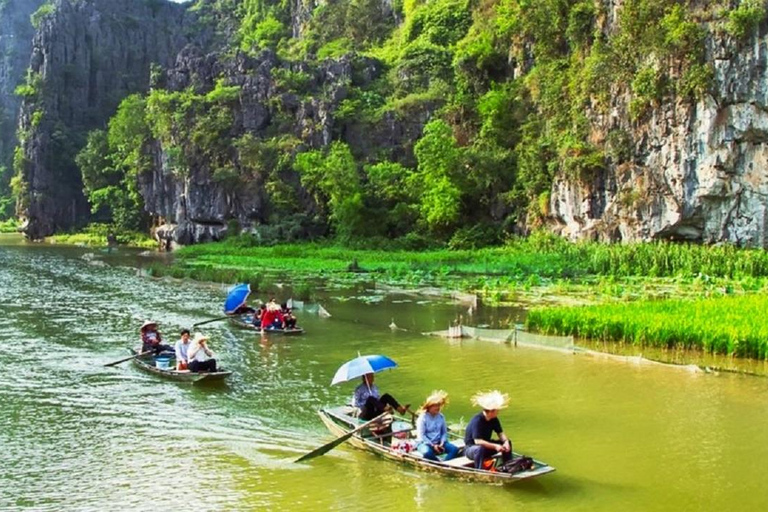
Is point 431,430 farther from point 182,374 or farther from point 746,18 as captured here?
point 746,18

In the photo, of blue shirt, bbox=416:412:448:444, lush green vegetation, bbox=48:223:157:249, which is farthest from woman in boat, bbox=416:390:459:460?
lush green vegetation, bbox=48:223:157:249

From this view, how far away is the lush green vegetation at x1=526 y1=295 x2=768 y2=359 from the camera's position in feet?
65.6

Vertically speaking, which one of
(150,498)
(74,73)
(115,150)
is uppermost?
(74,73)

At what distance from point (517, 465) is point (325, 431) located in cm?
464

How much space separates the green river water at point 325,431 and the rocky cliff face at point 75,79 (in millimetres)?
73318

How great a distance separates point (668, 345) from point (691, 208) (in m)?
25.9

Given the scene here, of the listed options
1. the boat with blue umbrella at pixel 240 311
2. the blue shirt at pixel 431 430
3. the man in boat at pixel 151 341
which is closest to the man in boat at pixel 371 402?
the blue shirt at pixel 431 430

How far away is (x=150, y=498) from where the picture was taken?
1174 centimetres

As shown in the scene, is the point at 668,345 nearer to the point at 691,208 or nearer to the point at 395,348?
the point at 395,348

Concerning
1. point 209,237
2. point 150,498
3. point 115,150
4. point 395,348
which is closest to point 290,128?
point 209,237

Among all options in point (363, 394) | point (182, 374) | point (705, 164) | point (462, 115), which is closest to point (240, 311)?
point (182, 374)

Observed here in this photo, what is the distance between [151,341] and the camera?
21.1 m

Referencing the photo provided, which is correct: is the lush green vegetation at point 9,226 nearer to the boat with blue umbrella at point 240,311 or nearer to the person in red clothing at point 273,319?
the boat with blue umbrella at point 240,311

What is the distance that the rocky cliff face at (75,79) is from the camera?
307 ft
